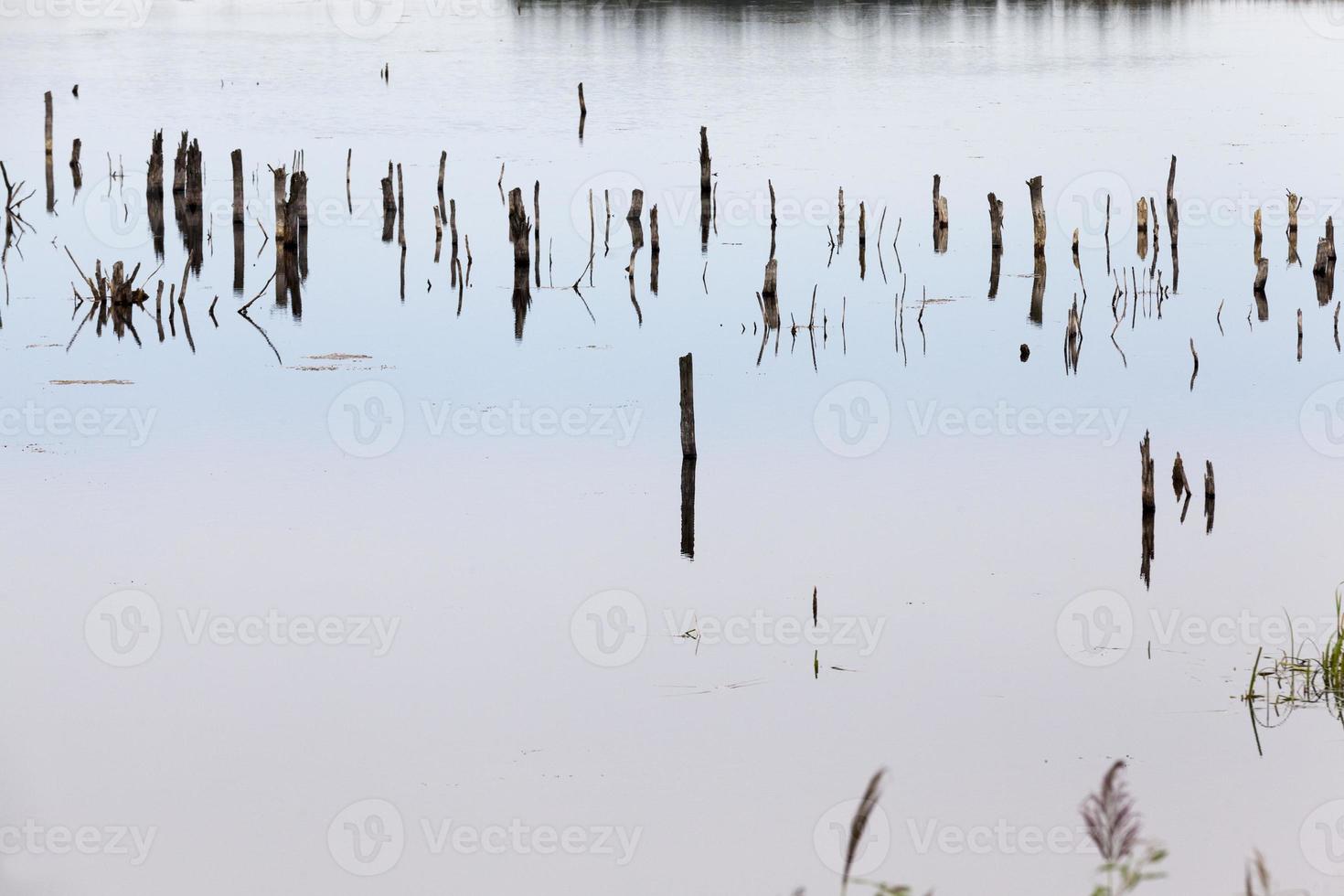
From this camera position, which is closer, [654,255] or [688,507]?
[688,507]

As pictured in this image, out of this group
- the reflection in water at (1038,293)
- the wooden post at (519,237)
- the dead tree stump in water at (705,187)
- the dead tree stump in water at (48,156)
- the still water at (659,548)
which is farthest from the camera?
the dead tree stump in water at (48,156)

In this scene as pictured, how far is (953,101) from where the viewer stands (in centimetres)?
5719

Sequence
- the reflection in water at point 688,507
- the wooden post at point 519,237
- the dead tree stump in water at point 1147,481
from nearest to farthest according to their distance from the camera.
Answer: the dead tree stump in water at point 1147,481 → the reflection in water at point 688,507 → the wooden post at point 519,237

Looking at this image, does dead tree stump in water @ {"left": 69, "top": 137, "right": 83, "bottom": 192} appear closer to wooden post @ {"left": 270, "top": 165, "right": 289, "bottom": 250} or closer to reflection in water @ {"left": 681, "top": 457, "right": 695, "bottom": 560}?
wooden post @ {"left": 270, "top": 165, "right": 289, "bottom": 250}

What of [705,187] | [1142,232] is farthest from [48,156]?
[1142,232]

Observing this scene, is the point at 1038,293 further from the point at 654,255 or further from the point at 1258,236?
the point at 654,255

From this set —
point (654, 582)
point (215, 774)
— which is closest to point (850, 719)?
point (654, 582)

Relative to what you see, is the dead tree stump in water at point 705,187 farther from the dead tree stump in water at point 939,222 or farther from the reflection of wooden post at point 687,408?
the reflection of wooden post at point 687,408

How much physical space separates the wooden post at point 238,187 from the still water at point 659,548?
0.78 m

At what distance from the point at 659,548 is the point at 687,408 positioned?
1964 mm

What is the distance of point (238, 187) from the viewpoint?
34.5m

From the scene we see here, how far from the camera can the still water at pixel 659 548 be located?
1142 cm

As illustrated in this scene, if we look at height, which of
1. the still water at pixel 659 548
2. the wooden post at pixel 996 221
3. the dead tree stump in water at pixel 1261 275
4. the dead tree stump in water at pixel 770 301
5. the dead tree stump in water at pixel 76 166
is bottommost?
the still water at pixel 659 548

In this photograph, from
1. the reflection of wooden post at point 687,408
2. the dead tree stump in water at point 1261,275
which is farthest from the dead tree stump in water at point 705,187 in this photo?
the reflection of wooden post at point 687,408
